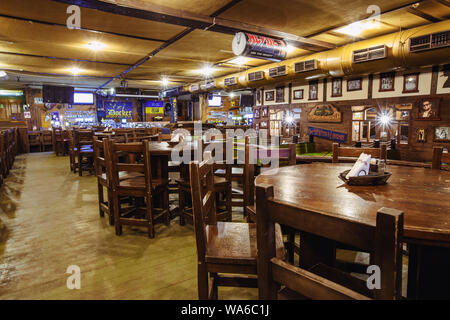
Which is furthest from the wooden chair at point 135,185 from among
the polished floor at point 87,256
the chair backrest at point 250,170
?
the chair backrest at point 250,170

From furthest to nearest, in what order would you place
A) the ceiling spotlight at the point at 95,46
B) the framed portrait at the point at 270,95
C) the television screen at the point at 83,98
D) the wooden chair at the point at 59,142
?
1. the television screen at the point at 83,98
2. the wooden chair at the point at 59,142
3. the framed portrait at the point at 270,95
4. the ceiling spotlight at the point at 95,46

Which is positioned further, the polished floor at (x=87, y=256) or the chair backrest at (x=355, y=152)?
the chair backrest at (x=355, y=152)

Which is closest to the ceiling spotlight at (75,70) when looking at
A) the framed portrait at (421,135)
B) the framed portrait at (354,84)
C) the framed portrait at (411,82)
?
the framed portrait at (354,84)

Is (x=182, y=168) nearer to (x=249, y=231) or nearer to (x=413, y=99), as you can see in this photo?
(x=249, y=231)

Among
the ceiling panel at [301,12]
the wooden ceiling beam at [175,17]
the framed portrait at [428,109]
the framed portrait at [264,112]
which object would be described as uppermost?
the ceiling panel at [301,12]

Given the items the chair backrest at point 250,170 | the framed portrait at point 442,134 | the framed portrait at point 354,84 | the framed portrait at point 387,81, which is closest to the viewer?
the chair backrest at point 250,170

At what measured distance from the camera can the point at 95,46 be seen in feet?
20.0

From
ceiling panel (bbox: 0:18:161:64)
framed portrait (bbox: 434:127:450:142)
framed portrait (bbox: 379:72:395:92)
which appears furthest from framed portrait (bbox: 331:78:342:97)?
ceiling panel (bbox: 0:18:161:64)

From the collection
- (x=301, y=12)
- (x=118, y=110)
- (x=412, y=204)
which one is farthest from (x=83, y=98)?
(x=412, y=204)

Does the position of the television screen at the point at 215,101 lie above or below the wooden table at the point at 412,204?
above

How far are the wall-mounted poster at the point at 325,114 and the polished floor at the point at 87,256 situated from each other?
→ 18.7 feet

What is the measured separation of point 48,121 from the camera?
14.2m

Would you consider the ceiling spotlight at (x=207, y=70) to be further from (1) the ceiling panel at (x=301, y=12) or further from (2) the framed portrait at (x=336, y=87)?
(1) the ceiling panel at (x=301, y=12)

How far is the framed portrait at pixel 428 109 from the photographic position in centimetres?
559
